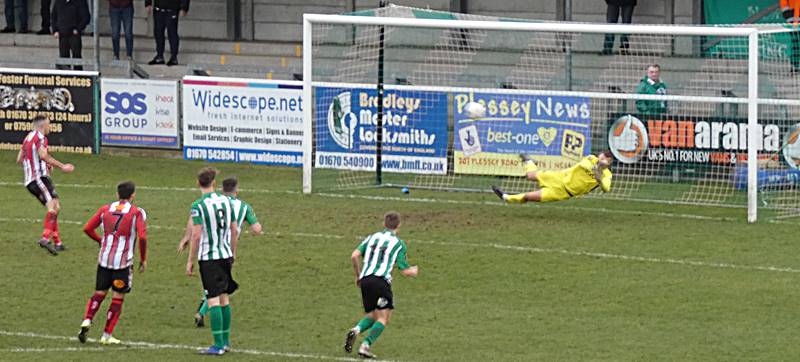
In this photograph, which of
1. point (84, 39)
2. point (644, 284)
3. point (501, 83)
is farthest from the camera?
point (84, 39)

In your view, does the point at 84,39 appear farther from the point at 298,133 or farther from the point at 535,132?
the point at 535,132

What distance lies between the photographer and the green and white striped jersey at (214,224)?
16156mm

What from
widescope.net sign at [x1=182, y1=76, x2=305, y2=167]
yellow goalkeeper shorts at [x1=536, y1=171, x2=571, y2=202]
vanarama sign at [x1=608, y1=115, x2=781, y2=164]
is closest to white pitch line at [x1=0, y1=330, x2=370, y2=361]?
yellow goalkeeper shorts at [x1=536, y1=171, x2=571, y2=202]

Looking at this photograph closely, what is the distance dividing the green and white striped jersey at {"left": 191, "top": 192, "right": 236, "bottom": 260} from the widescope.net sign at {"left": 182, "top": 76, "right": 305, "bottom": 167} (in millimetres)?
13849

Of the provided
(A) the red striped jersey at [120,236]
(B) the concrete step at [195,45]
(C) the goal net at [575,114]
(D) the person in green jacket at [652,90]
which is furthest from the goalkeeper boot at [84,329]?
(B) the concrete step at [195,45]

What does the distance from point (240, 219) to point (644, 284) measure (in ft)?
19.3

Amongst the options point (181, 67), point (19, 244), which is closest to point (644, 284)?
point (19, 244)

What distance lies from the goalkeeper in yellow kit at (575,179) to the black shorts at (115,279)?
30.4 feet

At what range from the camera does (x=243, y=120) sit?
3081cm

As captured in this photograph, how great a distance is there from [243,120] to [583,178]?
8.86 meters

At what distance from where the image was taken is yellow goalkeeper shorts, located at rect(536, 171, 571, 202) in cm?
2433

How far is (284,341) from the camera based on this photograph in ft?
55.3

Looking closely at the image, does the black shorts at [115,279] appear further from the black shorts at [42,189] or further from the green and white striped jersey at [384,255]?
the black shorts at [42,189]

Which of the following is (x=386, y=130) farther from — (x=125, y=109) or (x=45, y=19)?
(x=45, y=19)
